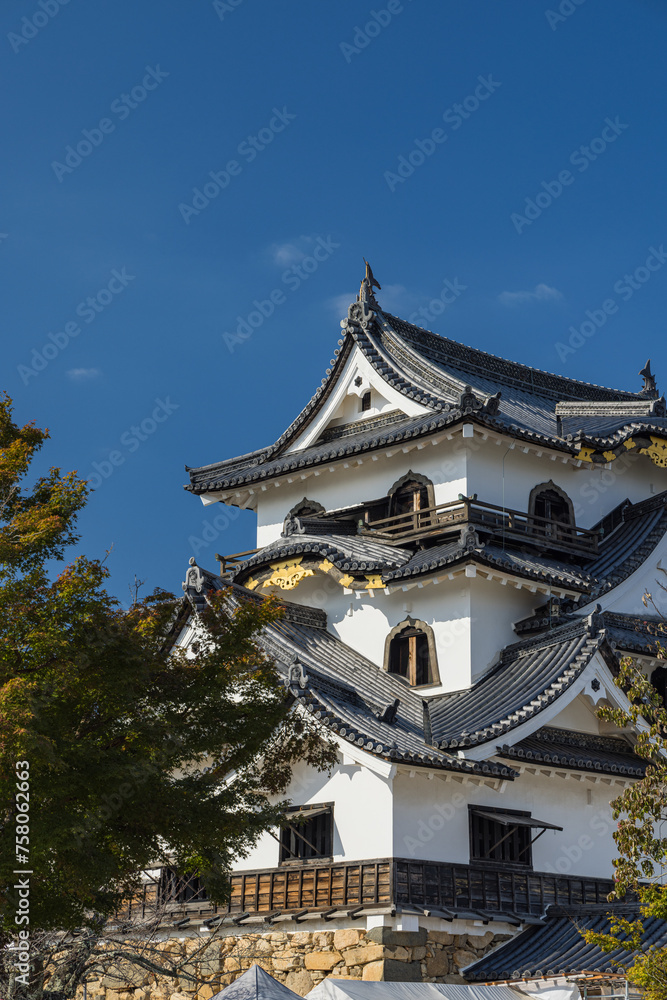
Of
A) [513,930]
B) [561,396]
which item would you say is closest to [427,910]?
[513,930]

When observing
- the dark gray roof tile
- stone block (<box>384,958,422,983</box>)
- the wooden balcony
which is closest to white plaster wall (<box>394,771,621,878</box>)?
the wooden balcony

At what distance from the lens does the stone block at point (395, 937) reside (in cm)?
1852

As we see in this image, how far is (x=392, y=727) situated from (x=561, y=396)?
14.4m

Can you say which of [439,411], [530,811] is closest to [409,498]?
[439,411]

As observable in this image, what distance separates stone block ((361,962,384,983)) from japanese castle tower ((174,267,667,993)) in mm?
51

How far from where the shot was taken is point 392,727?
20141 mm

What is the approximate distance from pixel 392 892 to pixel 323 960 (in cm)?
182

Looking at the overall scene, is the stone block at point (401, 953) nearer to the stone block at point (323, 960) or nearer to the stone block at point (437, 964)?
the stone block at point (437, 964)

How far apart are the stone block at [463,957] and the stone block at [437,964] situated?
0.71 feet

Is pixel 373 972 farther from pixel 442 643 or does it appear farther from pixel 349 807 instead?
pixel 442 643

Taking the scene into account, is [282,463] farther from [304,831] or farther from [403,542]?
[304,831]

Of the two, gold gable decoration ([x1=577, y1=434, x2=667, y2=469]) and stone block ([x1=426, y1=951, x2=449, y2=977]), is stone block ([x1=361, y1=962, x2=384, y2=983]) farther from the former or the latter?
gold gable decoration ([x1=577, y1=434, x2=667, y2=469])

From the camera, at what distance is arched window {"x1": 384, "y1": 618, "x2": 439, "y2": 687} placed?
2353cm

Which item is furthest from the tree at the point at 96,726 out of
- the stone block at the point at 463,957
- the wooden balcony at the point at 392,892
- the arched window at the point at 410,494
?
the arched window at the point at 410,494
